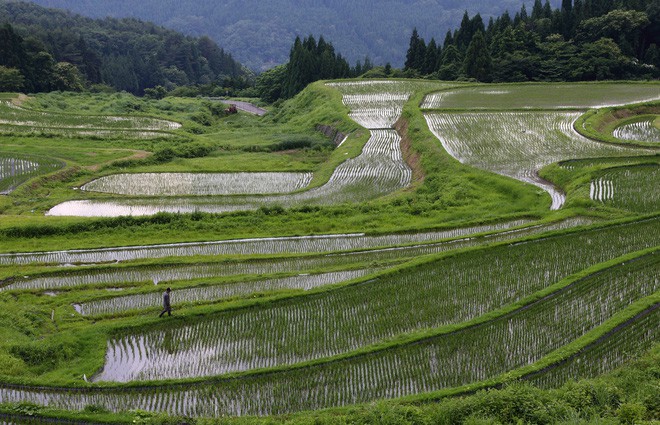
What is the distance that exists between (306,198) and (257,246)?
21.7 feet

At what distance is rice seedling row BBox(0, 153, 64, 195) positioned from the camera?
30109 mm

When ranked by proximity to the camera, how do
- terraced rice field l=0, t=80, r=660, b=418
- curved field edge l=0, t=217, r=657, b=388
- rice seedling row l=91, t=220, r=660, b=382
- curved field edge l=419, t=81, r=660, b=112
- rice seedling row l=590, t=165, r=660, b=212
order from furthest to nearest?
curved field edge l=419, t=81, r=660, b=112 → rice seedling row l=590, t=165, r=660, b=212 → rice seedling row l=91, t=220, r=660, b=382 → curved field edge l=0, t=217, r=657, b=388 → terraced rice field l=0, t=80, r=660, b=418

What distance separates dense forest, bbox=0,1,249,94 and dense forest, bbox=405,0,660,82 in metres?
40.0

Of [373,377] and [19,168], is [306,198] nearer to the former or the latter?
[19,168]

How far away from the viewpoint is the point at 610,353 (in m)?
12.9

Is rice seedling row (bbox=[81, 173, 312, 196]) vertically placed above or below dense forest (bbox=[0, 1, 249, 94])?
below

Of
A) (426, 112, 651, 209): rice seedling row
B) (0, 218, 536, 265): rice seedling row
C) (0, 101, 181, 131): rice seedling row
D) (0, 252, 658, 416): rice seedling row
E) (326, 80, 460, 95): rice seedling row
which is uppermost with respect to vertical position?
(326, 80, 460, 95): rice seedling row

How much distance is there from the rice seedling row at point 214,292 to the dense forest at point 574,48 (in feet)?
138

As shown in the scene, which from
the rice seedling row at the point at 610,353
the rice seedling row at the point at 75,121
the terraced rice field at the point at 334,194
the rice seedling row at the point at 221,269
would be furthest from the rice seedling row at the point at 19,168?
the rice seedling row at the point at 610,353

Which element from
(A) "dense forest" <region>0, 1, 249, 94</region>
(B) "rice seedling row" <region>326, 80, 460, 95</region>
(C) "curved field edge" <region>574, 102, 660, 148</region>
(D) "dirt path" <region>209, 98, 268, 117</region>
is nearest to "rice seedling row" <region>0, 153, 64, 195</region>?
(B) "rice seedling row" <region>326, 80, 460, 95</region>

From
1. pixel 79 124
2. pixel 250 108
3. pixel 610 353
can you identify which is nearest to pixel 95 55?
pixel 250 108

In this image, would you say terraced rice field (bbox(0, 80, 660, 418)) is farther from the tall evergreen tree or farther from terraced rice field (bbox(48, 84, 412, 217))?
the tall evergreen tree

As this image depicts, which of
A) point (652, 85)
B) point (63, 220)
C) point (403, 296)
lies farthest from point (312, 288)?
point (652, 85)

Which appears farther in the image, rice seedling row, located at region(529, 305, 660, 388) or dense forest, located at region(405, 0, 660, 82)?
dense forest, located at region(405, 0, 660, 82)
